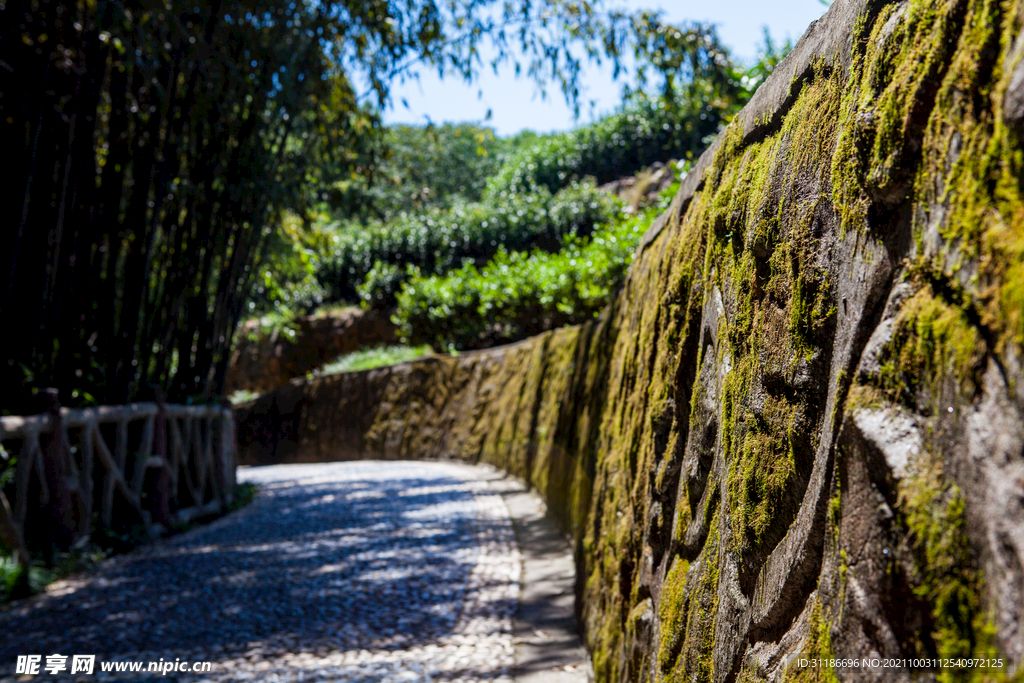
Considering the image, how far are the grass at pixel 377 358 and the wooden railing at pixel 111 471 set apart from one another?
6753mm

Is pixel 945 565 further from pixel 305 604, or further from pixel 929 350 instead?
pixel 305 604

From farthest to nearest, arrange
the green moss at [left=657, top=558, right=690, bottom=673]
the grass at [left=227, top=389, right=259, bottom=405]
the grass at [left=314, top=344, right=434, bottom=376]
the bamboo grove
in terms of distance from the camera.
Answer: the grass at [left=227, top=389, right=259, bottom=405] → the grass at [left=314, top=344, right=434, bottom=376] → the bamboo grove → the green moss at [left=657, top=558, right=690, bottom=673]

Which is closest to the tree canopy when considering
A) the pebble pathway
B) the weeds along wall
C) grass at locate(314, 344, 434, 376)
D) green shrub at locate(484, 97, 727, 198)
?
the pebble pathway

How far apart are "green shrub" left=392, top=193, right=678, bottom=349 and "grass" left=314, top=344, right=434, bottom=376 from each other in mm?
281

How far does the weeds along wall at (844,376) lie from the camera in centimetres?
77

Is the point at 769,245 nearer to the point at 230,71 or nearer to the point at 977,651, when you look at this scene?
the point at 977,651

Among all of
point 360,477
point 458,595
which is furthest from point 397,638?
point 360,477

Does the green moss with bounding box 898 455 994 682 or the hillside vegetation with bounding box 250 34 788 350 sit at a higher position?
the hillside vegetation with bounding box 250 34 788 350

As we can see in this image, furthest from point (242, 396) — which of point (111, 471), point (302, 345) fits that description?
point (111, 471)

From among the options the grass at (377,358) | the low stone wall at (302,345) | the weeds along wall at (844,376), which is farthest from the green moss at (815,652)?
the low stone wall at (302,345)

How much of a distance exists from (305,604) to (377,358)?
11363 millimetres

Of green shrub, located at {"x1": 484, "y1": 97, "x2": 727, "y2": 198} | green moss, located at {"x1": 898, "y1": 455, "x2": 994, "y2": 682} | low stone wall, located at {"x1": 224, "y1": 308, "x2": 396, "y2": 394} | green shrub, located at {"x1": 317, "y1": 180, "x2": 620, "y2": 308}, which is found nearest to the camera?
green moss, located at {"x1": 898, "y1": 455, "x2": 994, "y2": 682}

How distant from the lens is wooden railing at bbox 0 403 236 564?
425cm

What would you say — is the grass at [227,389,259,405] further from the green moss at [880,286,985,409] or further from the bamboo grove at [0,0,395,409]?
the green moss at [880,286,985,409]
